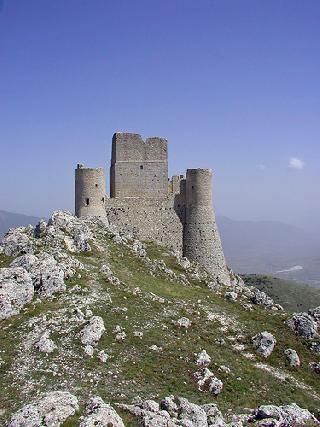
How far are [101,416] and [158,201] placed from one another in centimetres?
3308

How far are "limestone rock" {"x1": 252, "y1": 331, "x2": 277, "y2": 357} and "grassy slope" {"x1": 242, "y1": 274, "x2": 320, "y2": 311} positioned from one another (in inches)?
3474

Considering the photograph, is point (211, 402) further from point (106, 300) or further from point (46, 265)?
point (46, 265)

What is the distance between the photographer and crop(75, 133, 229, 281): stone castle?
45.5 metres

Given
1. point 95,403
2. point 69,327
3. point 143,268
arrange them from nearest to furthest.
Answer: point 95,403 → point 69,327 → point 143,268

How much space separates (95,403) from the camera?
15.0m

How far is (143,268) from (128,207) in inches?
558

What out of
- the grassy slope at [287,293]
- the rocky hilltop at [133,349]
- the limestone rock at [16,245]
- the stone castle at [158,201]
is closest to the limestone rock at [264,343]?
the rocky hilltop at [133,349]

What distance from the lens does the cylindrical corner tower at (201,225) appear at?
Answer: 1831 inches

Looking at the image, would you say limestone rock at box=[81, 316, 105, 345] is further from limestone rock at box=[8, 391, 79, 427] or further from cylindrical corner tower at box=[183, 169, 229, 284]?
cylindrical corner tower at box=[183, 169, 229, 284]

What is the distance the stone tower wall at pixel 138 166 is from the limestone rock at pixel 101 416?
31960 mm

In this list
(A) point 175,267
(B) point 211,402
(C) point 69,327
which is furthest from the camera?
(A) point 175,267

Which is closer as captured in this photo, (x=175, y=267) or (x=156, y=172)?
(x=175, y=267)

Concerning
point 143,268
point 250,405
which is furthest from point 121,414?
point 143,268

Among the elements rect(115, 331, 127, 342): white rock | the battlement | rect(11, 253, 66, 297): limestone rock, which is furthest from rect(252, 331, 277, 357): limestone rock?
the battlement
